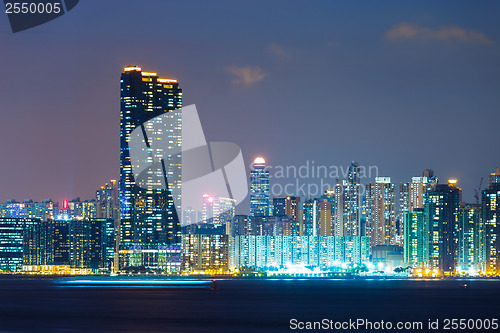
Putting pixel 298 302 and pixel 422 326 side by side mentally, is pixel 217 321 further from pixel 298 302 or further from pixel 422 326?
pixel 298 302

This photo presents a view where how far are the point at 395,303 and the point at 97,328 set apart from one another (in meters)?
55.0

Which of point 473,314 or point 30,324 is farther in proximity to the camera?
point 473,314

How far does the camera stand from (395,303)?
128250 millimetres

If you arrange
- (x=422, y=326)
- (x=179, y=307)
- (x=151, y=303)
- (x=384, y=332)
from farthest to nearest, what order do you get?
(x=151, y=303) < (x=179, y=307) < (x=422, y=326) < (x=384, y=332)

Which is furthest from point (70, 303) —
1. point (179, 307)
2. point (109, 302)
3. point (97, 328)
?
point (97, 328)

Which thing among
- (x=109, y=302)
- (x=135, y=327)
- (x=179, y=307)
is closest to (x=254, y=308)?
(x=179, y=307)

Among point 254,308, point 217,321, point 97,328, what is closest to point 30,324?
point 97,328

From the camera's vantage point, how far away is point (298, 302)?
13038cm

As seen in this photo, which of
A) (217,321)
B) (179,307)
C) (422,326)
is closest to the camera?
(422,326)

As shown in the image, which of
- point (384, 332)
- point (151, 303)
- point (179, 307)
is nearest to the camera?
point (384, 332)

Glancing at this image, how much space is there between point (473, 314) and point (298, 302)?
30051 mm

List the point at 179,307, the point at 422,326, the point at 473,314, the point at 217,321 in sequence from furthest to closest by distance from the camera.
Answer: the point at 179,307 → the point at 473,314 → the point at 217,321 → the point at 422,326

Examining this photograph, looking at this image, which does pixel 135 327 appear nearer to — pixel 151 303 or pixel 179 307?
pixel 179 307

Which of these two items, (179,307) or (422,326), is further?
(179,307)
